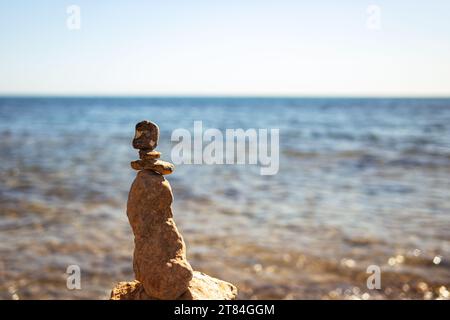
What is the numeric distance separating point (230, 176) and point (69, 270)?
9.19 meters

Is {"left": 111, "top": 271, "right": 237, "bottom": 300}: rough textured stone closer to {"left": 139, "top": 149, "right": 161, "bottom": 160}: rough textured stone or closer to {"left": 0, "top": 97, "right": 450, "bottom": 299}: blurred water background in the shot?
{"left": 139, "top": 149, "right": 161, "bottom": 160}: rough textured stone

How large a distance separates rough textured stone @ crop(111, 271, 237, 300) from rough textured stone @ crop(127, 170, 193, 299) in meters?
0.10

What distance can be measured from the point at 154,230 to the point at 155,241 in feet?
0.32

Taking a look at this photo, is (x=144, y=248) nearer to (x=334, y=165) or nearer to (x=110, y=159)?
(x=334, y=165)

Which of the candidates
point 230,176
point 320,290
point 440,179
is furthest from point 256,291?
point 440,179

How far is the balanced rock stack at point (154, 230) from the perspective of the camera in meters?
3.81

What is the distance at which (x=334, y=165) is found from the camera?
63.3ft

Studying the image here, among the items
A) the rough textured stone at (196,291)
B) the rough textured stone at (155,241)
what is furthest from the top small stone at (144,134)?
the rough textured stone at (196,291)

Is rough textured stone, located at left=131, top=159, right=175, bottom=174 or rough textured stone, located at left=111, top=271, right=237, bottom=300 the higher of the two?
rough textured stone, located at left=131, top=159, right=175, bottom=174

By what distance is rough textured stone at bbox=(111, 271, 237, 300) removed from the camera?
395cm
